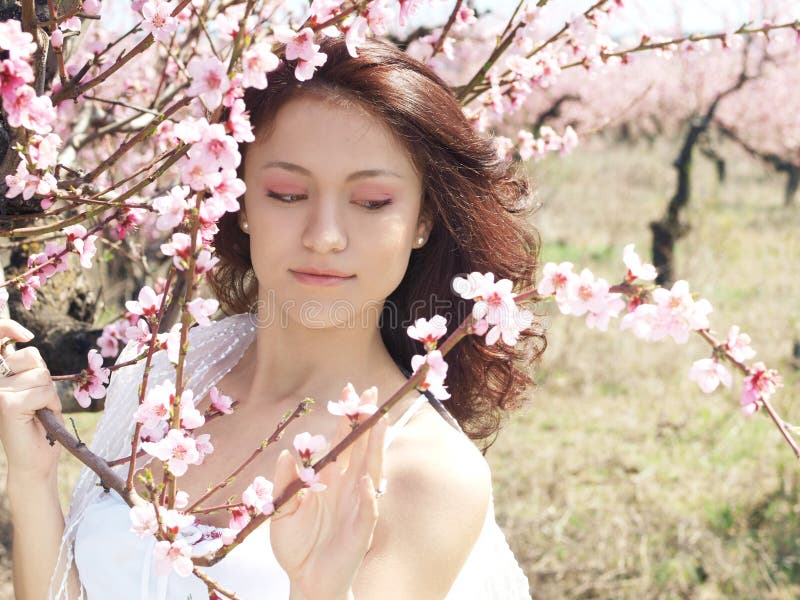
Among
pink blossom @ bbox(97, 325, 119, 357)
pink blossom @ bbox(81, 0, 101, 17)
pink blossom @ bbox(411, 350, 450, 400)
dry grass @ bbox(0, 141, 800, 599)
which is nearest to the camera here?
pink blossom @ bbox(411, 350, 450, 400)

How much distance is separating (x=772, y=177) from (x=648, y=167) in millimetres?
2490

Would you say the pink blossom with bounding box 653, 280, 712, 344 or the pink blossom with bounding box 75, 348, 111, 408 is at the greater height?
the pink blossom with bounding box 653, 280, 712, 344

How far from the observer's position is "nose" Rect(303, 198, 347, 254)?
152 centimetres

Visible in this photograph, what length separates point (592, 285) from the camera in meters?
0.97

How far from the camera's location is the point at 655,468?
4.77 meters

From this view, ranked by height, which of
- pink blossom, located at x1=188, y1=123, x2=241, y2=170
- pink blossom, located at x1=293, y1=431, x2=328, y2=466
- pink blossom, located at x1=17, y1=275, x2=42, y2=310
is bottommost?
pink blossom, located at x1=293, y1=431, x2=328, y2=466

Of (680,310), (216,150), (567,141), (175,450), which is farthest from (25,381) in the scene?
(567,141)

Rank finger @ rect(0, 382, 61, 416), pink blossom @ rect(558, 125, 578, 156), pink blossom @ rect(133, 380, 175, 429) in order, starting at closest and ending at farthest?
pink blossom @ rect(133, 380, 175, 429) < finger @ rect(0, 382, 61, 416) < pink blossom @ rect(558, 125, 578, 156)

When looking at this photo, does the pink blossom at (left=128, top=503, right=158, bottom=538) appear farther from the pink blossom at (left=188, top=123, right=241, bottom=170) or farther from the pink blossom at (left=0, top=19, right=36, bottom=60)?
the pink blossom at (left=0, top=19, right=36, bottom=60)

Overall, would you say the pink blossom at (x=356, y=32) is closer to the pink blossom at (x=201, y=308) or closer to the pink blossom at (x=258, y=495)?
the pink blossom at (x=201, y=308)

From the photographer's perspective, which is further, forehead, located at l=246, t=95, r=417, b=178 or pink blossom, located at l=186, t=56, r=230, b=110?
forehead, located at l=246, t=95, r=417, b=178

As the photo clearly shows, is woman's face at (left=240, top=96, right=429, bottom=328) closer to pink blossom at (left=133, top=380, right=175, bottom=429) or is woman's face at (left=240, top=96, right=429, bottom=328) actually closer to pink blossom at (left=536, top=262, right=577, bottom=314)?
pink blossom at (left=133, top=380, right=175, bottom=429)

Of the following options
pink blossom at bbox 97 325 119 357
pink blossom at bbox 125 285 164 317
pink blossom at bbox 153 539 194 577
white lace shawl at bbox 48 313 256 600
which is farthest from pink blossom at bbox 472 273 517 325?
pink blossom at bbox 97 325 119 357

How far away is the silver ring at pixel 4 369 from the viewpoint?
4.52 feet
